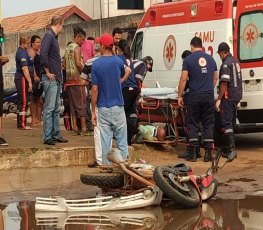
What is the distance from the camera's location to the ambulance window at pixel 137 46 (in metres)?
14.0

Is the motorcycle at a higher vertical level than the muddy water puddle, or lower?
higher

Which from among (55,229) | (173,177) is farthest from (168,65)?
(55,229)

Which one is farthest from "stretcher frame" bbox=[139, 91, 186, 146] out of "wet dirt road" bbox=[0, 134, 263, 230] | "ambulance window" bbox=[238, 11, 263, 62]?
"wet dirt road" bbox=[0, 134, 263, 230]

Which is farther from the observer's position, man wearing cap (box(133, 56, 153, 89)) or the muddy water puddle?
man wearing cap (box(133, 56, 153, 89))

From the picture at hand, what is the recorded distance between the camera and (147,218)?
6.77 m

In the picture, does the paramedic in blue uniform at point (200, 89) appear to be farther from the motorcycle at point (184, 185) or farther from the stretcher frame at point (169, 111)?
the motorcycle at point (184, 185)

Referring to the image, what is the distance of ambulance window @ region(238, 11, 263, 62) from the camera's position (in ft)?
37.1

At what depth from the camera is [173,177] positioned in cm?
711

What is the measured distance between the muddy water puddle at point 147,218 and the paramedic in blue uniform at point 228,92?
138 inches

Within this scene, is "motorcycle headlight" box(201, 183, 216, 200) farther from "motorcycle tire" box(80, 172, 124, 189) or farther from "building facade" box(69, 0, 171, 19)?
"building facade" box(69, 0, 171, 19)

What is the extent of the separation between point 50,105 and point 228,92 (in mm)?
2759

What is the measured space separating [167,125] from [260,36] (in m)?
2.18

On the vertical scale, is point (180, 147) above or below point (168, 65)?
below

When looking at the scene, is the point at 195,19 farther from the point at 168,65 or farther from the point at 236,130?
the point at 236,130
